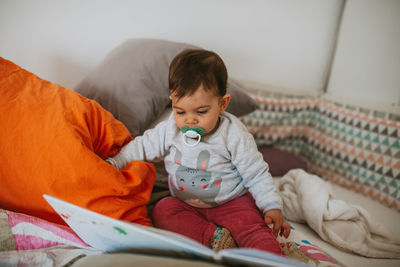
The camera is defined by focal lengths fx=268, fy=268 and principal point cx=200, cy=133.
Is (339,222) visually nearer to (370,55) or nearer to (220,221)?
(220,221)

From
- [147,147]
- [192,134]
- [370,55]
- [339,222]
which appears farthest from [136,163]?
[370,55]

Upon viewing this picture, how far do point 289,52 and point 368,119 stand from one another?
1.67 feet

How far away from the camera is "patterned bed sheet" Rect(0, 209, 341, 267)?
0.57 meters

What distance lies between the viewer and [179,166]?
33.9 inches

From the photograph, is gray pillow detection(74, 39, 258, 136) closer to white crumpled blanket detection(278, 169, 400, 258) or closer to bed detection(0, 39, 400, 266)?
bed detection(0, 39, 400, 266)

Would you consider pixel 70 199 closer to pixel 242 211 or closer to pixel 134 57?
pixel 242 211

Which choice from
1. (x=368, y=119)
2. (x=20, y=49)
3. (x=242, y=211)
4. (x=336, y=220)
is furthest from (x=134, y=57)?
(x=368, y=119)

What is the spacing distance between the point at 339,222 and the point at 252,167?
41 centimetres

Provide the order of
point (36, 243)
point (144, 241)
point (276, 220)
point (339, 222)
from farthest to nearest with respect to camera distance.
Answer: point (339, 222) → point (276, 220) → point (36, 243) → point (144, 241)

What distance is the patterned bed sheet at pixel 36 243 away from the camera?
574mm

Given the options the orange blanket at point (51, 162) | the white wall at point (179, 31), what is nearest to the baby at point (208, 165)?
the orange blanket at point (51, 162)

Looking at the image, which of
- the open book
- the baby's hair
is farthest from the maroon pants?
the baby's hair

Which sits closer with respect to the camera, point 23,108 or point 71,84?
point 23,108

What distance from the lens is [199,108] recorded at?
0.73 meters
